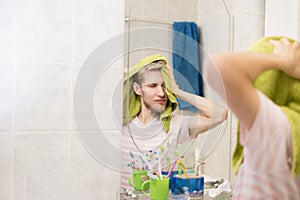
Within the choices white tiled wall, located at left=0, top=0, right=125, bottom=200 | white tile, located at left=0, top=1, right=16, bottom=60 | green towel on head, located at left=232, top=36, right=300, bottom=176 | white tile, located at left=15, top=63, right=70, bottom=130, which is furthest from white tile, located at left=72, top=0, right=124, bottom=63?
green towel on head, located at left=232, top=36, right=300, bottom=176

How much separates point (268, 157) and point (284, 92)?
97mm

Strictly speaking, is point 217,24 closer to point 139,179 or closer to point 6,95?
point 139,179

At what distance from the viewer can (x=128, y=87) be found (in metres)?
1.30

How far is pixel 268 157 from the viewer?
1.58 ft

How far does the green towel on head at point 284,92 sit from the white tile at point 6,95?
102cm

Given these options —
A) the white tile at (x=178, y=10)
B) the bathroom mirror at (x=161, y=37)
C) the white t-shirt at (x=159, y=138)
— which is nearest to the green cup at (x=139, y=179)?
the white t-shirt at (x=159, y=138)

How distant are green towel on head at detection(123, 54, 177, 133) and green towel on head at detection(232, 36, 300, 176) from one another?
28.1 inches

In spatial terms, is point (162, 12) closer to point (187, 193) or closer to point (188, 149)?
point (188, 149)

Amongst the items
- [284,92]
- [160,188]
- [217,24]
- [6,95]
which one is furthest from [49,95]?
Answer: [284,92]

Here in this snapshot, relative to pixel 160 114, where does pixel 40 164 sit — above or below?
below

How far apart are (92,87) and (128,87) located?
0.17 m

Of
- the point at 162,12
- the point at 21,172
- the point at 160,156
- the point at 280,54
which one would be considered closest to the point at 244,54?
the point at 280,54

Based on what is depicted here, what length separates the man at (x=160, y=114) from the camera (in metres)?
1.21

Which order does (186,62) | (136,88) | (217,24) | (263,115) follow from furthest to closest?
(217,24)
(186,62)
(136,88)
(263,115)
